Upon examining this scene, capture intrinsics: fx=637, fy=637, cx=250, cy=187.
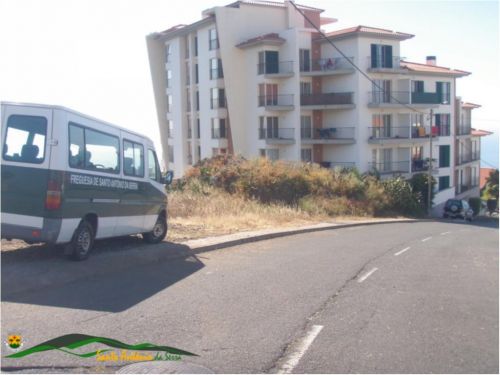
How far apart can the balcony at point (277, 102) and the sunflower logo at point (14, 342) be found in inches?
1772

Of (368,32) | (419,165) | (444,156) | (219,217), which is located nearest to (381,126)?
(419,165)

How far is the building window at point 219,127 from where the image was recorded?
176ft

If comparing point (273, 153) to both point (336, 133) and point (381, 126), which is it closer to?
point (336, 133)

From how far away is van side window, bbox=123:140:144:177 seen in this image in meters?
11.4

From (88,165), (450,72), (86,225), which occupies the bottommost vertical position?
(86,225)

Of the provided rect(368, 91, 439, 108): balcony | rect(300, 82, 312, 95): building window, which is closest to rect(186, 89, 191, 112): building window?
rect(300, 82, 312, 95): building window

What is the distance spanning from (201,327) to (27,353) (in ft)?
6.32

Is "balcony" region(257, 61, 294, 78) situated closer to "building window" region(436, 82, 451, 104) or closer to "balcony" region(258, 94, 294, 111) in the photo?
"balcony" region(258, 94, 294, 111)

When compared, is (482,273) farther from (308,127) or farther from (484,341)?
(308,127)

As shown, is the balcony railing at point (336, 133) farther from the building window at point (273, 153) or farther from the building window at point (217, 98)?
the building window at point (217, 98)

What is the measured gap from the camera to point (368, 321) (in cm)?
767

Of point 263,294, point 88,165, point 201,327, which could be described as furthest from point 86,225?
point 201,327

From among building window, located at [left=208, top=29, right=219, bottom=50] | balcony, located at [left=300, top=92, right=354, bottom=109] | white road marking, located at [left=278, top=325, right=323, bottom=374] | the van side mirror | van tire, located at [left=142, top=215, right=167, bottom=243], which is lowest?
white road marking, located at [left=278, top=325, right=323, bottom=374]

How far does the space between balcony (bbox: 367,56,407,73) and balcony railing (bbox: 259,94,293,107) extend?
6.67m
